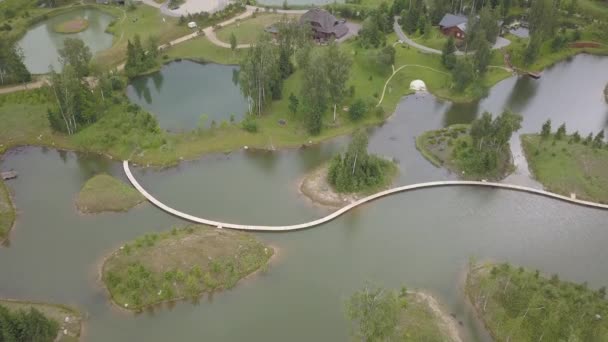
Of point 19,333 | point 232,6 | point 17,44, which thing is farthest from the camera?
point 232,6

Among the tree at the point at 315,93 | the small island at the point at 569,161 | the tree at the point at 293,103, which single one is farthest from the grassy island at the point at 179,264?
the small island at the point at 569,161

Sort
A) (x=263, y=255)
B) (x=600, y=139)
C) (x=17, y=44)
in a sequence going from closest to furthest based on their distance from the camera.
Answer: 1. (x=263, y=255)
2. (x=600, y=139)
3. (x=17, y=44)

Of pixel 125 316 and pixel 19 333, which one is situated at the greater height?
pixel 19 333

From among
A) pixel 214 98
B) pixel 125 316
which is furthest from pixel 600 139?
pixel 125 316

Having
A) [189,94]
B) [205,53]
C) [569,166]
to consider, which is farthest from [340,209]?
[205,53]

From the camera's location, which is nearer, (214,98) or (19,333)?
(19,333)

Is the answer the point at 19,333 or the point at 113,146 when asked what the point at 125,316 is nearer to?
the point at 19,333
